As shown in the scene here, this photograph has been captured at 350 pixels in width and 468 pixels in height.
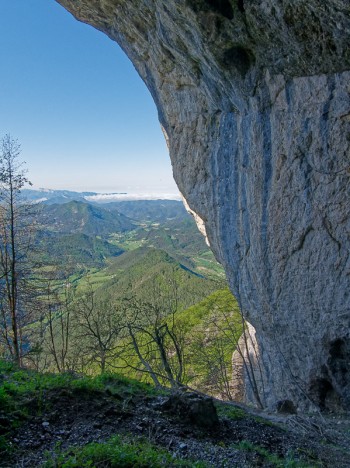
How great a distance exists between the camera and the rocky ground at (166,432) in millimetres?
5738

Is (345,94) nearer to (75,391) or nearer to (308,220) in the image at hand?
(308,220)

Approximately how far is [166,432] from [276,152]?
9.49 metres

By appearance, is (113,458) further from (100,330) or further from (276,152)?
(100,330)

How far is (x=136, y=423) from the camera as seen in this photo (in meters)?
6.92

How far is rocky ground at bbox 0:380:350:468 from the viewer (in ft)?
18.8

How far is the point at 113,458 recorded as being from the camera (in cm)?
480

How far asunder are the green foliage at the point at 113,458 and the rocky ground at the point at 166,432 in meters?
0.11

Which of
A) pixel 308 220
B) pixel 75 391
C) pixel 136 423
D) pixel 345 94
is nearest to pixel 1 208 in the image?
pixel 75 391

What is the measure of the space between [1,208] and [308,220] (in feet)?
42.3

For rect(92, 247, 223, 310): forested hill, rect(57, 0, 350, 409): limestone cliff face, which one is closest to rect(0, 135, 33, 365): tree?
rect(57, 0, 350, 409): limestone cliff face

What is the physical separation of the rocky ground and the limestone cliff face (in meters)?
4.24

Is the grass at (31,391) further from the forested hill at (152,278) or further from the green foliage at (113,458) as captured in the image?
the forested hill at (152,278)

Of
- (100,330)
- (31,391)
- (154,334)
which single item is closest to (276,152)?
(31,391)

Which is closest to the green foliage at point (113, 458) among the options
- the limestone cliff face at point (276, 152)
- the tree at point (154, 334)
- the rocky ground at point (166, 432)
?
the rocky ground at point (166, 432)
